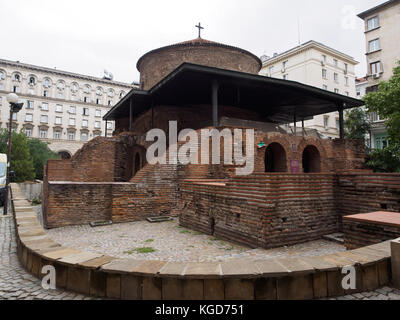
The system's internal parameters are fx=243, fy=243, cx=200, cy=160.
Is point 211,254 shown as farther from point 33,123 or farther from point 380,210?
point 33,123

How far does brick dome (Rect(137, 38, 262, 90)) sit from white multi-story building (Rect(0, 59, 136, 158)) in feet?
93.8

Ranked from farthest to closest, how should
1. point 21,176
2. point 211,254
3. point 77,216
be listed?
point 21,176
point 77,216
point 211,254

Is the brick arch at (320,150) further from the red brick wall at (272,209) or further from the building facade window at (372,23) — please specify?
the building facade window at (372,23)

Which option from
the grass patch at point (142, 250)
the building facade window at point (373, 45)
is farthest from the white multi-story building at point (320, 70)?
the grass patch at point (142, 250)

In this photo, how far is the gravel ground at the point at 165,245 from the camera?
453 centimetres

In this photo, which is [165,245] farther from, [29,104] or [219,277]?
[29,104]

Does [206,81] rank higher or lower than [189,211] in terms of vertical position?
higher

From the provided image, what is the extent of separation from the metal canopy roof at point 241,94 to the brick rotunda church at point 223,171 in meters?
0.05

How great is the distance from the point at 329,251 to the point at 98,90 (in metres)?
49.3

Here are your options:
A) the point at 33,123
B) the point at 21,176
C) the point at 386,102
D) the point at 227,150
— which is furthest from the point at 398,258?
the point at 33,123

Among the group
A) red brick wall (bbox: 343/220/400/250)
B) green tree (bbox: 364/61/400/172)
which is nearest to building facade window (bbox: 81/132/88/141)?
green tree (bbox: 364/61/400/172)

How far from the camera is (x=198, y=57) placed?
15.0 meters

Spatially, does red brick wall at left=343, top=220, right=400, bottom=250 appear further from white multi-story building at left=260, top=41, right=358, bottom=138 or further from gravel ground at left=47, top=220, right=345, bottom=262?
white multi-story building at left=260, top=41, right=358, bottom=138

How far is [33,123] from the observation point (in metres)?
40.0
